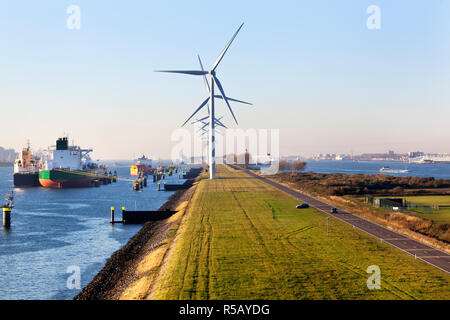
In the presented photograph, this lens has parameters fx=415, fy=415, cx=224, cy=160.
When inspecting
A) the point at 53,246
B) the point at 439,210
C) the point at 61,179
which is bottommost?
the point at 53,246

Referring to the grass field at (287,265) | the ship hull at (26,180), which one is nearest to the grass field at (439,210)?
the grass field at (287,265)

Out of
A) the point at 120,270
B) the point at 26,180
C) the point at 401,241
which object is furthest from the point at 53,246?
the point at 26,180

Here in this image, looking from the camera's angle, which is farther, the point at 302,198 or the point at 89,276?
the point at 302,198

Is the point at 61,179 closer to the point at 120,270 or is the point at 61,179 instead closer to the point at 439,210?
the point at 120,270

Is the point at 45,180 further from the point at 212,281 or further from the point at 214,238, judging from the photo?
the point at 212,281

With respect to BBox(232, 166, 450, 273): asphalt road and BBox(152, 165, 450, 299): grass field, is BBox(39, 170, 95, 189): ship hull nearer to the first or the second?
BBox(152, 165, 450, 299): grass field
